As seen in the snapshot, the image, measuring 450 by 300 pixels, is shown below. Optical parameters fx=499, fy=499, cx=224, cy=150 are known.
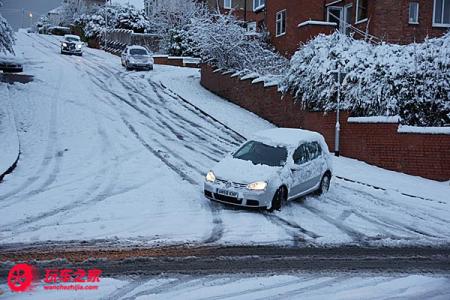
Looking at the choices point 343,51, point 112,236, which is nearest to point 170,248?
point 112,236

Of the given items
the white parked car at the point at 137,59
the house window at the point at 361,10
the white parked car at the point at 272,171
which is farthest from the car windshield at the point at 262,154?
the white parked car at the point at 137,59

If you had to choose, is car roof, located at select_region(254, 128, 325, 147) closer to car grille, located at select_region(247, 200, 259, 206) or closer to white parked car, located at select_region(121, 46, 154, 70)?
car grille, located at select_region(247, 200, 259, 206)

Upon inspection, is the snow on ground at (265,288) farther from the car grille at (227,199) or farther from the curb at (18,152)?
the curb at (18,152)

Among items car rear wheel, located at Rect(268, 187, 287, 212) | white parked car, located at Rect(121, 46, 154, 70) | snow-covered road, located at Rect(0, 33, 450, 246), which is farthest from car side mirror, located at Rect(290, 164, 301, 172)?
white parked car, located at Rect(121, 46, 154, 70)

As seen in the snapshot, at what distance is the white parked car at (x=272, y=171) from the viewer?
10305mm

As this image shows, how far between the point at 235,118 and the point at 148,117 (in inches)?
151

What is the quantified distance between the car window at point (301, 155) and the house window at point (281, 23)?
749 inches

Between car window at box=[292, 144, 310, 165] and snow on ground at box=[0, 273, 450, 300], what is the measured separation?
185 inches

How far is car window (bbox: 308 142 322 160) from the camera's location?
1212 centimetres

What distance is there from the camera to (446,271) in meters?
7.37

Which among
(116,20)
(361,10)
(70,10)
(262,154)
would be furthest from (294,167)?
(70,10)

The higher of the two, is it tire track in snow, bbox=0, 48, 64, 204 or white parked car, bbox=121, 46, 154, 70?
white parked car, bbox=121, 46, 154, 70

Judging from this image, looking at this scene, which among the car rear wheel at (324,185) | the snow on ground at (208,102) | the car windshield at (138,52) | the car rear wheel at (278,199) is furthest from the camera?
the car windshield at (138,52)

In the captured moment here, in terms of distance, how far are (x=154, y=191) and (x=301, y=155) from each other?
11.6ft
